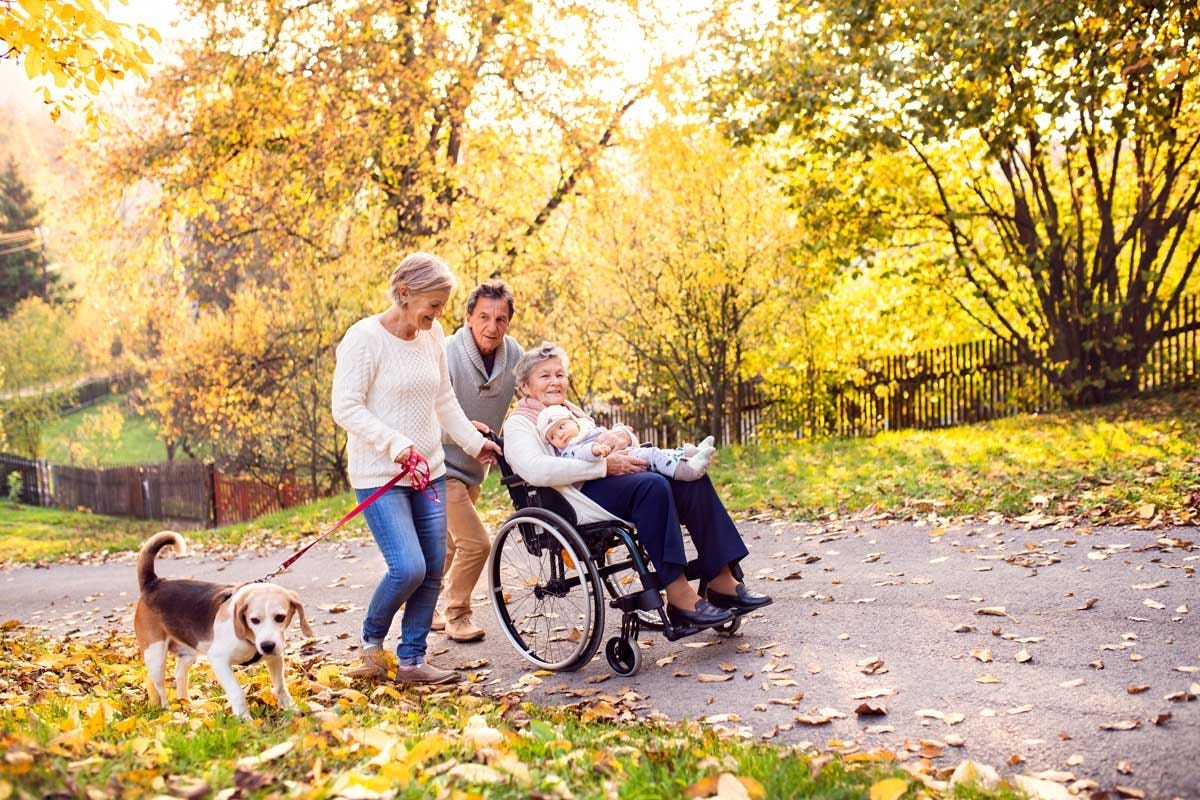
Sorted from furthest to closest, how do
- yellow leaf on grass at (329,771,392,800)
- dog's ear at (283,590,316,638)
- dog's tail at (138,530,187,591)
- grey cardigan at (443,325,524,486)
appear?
grey cardigan at (443,325,524,486), dog's tail at (138,530,187,591), dog's ear at (283,590,316,638), yellow leaf on grass at (329,771,392,800)

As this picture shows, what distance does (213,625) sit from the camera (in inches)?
168

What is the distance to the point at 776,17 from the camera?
1338cm

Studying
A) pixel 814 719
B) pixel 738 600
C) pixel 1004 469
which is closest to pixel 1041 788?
pixel 814 719

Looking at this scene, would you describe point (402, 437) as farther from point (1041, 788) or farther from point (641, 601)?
Answer: point (1041, 788)

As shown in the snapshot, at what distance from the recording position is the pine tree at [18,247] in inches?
1925

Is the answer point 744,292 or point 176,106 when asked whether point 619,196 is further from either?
point 176,106

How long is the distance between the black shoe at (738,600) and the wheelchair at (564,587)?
0.07 m

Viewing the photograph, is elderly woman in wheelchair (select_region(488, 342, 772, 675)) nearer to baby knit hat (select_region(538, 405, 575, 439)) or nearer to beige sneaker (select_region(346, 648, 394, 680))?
baby knit hat (select_region(538, 405, 575, 439))

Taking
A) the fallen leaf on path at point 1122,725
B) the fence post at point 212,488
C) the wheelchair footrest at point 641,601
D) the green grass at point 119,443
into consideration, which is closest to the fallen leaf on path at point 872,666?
the wheelchair footrest at point 641,601

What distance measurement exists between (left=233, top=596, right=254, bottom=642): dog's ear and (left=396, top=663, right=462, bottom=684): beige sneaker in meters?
1.01

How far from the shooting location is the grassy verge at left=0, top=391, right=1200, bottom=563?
7.84 metres

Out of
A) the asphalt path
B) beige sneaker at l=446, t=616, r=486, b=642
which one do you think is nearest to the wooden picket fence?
the asphalt path

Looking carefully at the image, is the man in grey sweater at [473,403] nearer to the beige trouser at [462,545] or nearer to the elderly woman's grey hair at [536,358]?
the beige trouser at [462,545]

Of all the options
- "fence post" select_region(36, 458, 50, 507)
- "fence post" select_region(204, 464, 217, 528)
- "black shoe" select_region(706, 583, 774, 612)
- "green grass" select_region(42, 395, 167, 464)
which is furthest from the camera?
"green grass" select_region(42, 395, 167, 464)
